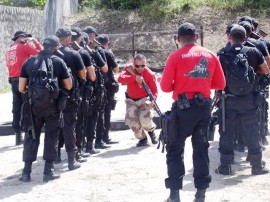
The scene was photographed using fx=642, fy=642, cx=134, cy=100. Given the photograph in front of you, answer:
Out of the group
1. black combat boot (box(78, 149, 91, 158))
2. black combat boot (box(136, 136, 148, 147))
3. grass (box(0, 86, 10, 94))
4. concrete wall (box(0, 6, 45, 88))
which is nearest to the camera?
black combat boot (box(78, 149, 91, 158))

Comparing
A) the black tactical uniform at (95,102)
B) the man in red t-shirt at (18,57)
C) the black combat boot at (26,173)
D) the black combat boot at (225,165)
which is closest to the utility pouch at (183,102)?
the black combat boot at (225,165)

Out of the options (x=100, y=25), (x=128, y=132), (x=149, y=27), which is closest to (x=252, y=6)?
(x=149, y=27)

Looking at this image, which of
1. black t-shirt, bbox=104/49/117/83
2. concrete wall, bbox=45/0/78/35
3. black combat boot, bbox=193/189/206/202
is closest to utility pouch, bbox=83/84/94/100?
black t-shirt, bbox=104/49/117/83

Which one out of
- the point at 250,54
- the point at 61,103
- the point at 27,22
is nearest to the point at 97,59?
the point at 61,103

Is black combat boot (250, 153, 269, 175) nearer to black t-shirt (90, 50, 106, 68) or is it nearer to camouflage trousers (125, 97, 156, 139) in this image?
camouflage trousers (125, 97, 156, 139)

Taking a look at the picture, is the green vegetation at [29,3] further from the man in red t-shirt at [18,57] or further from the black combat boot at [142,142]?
the black combat boot at [142,142]

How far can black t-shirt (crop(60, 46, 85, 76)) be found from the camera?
851cm

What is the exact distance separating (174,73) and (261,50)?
2489 millimetres

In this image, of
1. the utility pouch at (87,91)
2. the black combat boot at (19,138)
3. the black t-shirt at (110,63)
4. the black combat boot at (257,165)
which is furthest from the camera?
the black combat boot at (19,138)

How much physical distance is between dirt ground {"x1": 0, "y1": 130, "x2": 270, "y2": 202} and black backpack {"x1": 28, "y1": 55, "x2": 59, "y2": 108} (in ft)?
3.50

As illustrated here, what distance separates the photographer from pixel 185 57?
22.0 ft

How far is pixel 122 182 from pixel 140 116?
2.45m

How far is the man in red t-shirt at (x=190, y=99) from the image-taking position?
6695 millimetres

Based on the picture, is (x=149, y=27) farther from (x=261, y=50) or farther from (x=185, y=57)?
(x=185, y=57)
